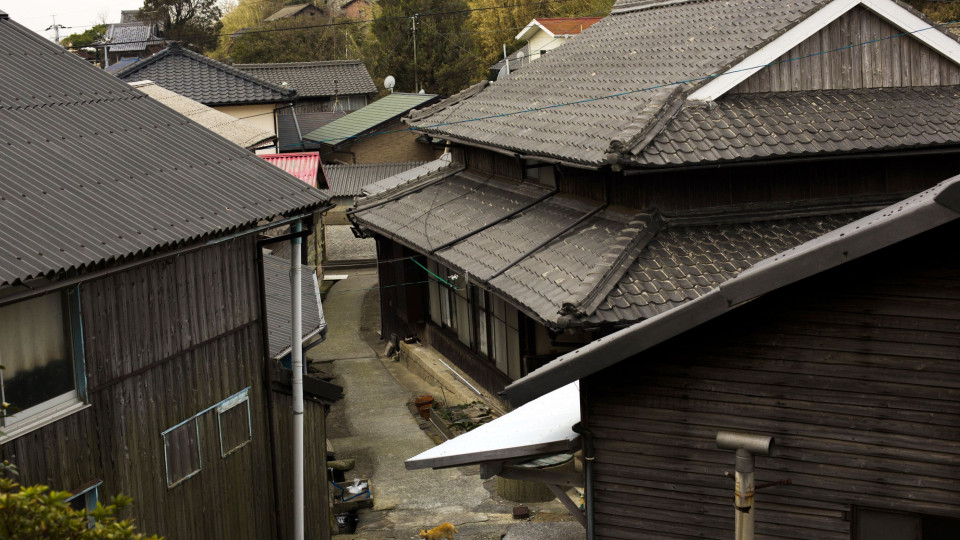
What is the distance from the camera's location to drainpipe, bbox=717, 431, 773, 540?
5.89 m

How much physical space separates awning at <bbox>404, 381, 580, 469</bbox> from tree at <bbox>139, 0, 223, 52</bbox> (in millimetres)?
56217

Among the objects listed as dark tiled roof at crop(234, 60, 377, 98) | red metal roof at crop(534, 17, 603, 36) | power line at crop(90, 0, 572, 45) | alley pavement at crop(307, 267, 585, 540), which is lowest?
alley pavement at crop(307, 267, 585, 540)

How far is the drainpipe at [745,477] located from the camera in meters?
5.89

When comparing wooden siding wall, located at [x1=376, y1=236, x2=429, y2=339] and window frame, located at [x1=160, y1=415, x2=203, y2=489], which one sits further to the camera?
wooden siding wall, located at [x1=376, y1=236, x2=429, y2=339]

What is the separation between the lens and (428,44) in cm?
5422

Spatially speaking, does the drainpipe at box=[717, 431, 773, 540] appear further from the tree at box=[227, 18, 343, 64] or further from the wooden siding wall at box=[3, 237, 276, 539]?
the tree at box=[227, 18, 343, 64]

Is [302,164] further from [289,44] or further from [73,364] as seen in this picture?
[289,44]

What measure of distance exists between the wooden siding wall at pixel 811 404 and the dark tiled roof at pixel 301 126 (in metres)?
30.9

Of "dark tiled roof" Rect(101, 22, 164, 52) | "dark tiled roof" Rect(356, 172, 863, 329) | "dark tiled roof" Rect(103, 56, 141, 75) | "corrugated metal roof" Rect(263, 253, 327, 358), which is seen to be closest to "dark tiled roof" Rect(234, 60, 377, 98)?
"dark tiled roof" Rect(103, 56, 141, 75)

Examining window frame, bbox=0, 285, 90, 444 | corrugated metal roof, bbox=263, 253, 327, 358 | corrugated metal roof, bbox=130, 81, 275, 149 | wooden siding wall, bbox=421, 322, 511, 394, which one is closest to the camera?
window frame, bbox=0, 285, 90, 444

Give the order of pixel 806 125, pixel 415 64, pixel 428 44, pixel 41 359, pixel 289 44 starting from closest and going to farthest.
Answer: pixel 41 359 < pixel 806 125 < pixel 428 44 < pixel 415 64 < pixel 289 44

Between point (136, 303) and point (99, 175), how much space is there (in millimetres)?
1190

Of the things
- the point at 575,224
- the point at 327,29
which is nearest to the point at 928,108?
the point at 575,224

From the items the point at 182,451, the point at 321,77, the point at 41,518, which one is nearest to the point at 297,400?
the point at 182,451
